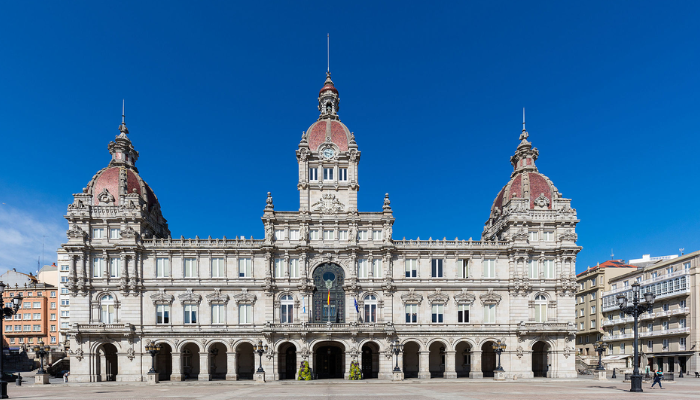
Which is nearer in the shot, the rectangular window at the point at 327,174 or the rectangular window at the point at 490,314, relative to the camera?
the rectangular window at the point at 490,314

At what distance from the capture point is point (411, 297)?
225 ft

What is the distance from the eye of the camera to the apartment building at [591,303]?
9969 centimetres

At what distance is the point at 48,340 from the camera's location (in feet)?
382

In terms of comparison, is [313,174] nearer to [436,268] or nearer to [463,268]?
[436,268]

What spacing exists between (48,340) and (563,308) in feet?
356

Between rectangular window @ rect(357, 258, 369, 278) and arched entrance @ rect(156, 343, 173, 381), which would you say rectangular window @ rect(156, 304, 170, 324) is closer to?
arched entrance @ rect(156, 343, 173, 381)

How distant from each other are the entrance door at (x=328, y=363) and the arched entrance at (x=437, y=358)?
41.0 feet

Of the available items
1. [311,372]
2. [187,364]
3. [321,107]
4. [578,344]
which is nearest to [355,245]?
[311,372]

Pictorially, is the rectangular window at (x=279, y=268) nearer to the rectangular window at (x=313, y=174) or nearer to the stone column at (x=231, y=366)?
the stone column at (x=231, y=366)

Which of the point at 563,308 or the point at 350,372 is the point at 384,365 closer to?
the point at 350,372

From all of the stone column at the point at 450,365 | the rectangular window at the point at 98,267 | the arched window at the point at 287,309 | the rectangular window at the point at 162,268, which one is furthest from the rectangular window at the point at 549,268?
the rectangular window at the point at 98,267

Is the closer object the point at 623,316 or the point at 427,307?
the point at 427,307

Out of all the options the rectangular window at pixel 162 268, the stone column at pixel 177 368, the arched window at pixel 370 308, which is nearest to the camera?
the stone column at pixel 177 368

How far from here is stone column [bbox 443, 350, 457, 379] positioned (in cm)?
6700
